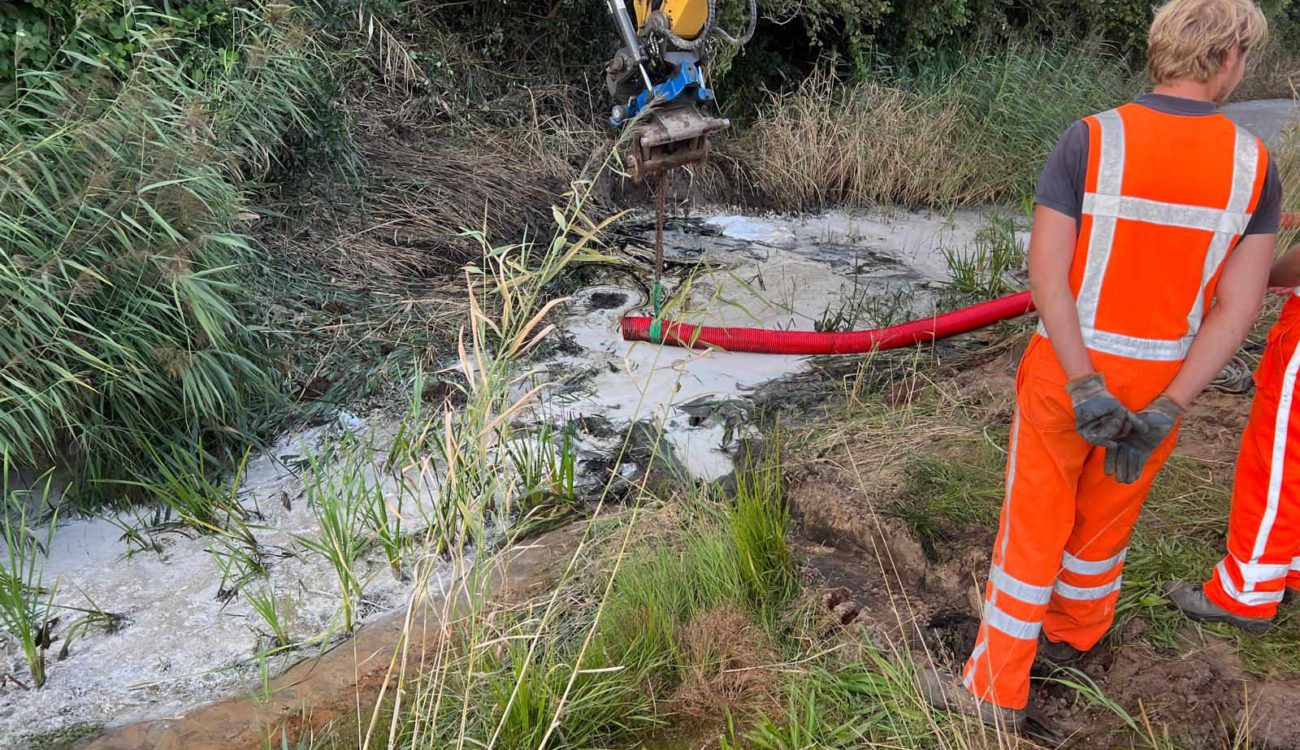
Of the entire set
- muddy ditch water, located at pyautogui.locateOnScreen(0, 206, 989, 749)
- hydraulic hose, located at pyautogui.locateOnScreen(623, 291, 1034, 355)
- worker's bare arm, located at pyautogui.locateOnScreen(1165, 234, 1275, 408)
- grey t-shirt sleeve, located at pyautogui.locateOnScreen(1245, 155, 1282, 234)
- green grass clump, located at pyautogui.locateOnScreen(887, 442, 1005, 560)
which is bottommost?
muddy ditch water, located at pyautogui.locateOnScreen(0, 206, 989, 749)

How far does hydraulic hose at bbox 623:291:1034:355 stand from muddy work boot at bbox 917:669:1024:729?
89.1 inches

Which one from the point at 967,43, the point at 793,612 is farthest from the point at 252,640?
the point at 967,43

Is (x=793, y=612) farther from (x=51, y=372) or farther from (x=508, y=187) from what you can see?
(x=508, y=187)

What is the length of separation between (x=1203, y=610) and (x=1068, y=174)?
129 cm

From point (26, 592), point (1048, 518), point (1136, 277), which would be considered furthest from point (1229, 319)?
point (26, 592)

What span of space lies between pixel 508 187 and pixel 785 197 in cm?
198

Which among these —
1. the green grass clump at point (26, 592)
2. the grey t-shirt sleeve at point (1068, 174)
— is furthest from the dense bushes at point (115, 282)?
the grey t-shirt sleeve at point (1068, 174)

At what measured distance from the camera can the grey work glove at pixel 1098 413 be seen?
1.94m

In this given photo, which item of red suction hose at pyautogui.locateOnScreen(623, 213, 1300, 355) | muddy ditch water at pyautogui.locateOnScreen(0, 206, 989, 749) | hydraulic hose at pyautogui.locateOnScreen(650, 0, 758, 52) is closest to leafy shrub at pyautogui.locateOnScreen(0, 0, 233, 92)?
muddy ditch water at pyautogui.locateOnScreen(0, 206, 989, 749)

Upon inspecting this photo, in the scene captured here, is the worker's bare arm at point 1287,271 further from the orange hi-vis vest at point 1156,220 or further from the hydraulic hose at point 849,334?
the hydraulic hose at point 849,334

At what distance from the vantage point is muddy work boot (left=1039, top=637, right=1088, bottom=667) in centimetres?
248

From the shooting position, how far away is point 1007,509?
221 centimetres

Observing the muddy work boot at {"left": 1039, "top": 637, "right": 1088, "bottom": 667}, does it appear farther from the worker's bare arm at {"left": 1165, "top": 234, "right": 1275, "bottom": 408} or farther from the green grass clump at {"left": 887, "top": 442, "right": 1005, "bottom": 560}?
the worker's bare arm at {"left": 1165, "top": 234, "right": 1275, "bottom": 408}

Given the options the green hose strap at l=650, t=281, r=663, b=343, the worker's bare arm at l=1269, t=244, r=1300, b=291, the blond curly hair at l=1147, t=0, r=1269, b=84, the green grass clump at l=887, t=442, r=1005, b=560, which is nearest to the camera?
the blond curly hair at l=1147, t=0, r=1269, b=84
